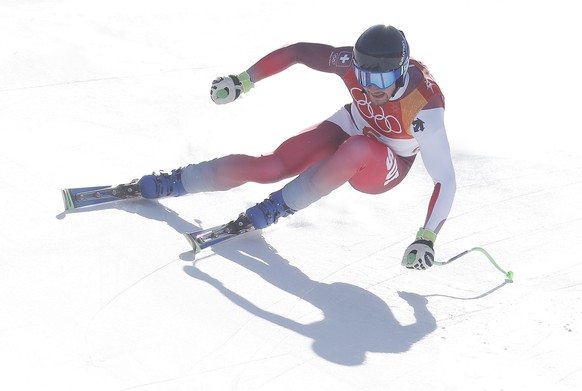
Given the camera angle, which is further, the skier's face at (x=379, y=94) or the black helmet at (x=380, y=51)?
the skier's face at (x=379, y=94)

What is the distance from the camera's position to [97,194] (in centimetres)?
572

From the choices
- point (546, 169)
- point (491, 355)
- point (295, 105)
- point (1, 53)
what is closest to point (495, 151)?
point (546, 169)

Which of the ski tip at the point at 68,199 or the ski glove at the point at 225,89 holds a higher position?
the ski glove at the point at 225,89

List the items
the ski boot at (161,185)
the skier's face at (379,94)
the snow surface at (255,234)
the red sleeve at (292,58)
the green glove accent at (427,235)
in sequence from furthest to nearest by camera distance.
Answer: the red sleeve at (292,58) → the ski boot at (161,185) → the skier's face at (379,94) → the green glove accent at (427,235) → the snow surface at (255,234)

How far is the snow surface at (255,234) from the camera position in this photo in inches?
171

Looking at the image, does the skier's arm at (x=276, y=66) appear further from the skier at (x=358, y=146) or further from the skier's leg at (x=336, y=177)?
the skier's leg at (x=336, y=177)

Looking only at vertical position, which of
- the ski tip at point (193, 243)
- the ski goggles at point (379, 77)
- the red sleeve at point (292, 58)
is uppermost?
the red sleeve at point (292, 58)

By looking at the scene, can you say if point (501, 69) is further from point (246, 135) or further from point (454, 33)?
point (246, 135)

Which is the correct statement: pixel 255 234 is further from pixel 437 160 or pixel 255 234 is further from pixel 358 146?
pixel 437 160

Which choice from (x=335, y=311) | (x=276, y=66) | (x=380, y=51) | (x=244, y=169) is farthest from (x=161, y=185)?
(x=380, y=51)

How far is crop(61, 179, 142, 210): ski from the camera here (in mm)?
5609

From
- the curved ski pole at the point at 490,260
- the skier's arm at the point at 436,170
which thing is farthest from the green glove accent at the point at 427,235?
the curved ski pole at the point at 490,260

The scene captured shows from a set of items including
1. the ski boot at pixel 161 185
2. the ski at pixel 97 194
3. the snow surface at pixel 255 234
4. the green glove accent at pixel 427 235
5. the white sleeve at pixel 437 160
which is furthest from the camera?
the ski boot at pixel 161 185

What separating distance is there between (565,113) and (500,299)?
3.17 m
